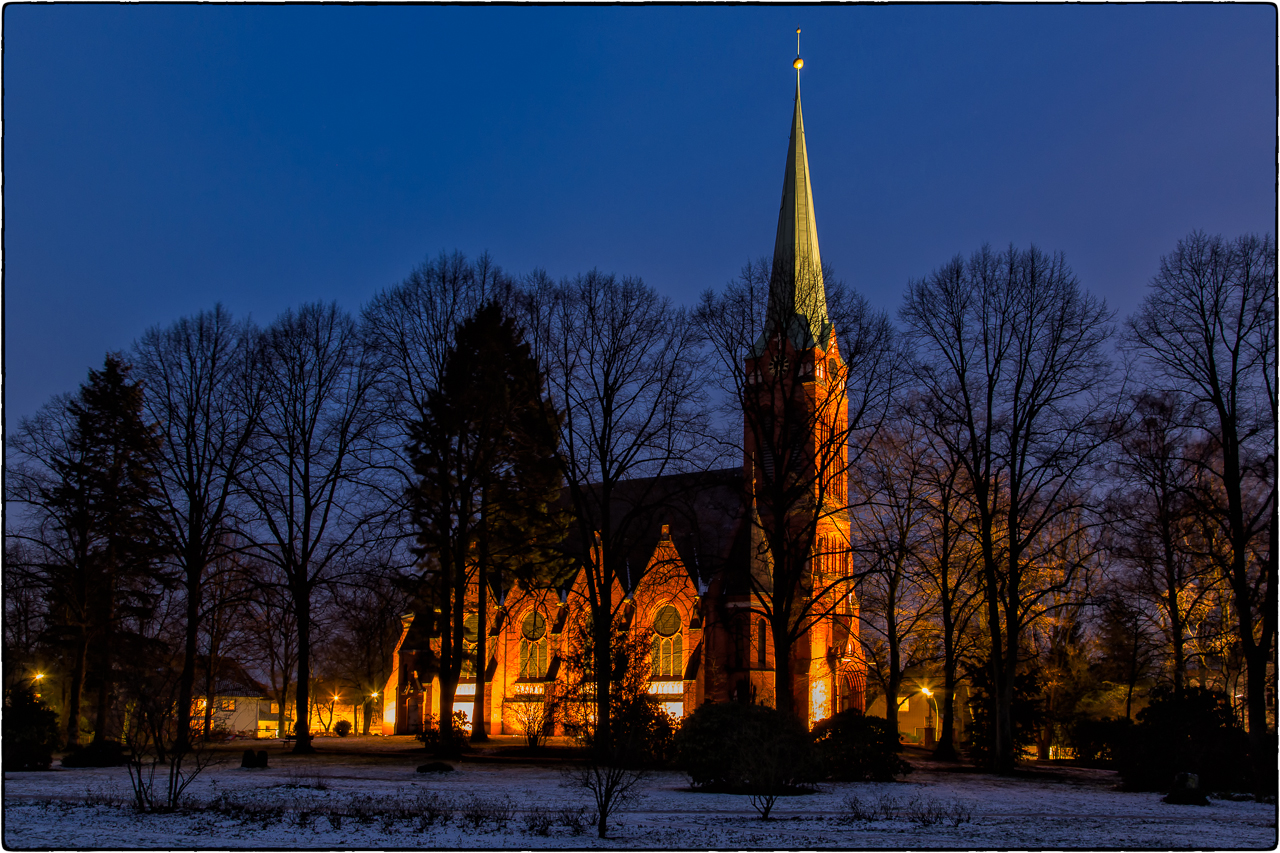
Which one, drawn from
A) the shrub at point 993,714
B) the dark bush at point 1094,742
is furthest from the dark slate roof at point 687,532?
the dark bush at point 1094,742

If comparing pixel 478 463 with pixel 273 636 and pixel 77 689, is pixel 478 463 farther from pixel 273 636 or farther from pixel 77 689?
pixel 273 636

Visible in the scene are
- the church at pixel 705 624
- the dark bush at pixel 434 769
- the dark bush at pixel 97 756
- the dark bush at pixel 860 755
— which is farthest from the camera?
the church at pixel 705 624

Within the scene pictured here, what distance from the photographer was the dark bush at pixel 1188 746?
2227cm

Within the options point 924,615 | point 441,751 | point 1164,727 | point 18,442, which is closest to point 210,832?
point 441,751

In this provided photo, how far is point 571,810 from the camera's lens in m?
16.9

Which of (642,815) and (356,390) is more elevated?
(356,390)

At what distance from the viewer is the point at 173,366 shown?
106 ft

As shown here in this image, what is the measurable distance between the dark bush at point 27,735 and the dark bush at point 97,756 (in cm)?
69

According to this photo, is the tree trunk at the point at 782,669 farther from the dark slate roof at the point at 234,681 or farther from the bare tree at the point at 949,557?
the dark slate roof at the point at 234,681

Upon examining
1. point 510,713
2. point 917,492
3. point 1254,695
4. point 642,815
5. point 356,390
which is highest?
point 356,390

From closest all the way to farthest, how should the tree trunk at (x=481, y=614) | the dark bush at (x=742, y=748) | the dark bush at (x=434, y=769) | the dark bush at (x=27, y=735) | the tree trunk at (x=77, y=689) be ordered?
the dark bush at (x=742, y=748)
the dark bush at (x=434, y=769)
the dark bush at (x=27, y=735)
the tree trunk at (x=481, y=614)
the tree trunk at (x=77, y=689)

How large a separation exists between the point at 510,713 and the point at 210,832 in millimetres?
38162

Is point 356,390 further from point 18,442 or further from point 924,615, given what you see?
point 924,615

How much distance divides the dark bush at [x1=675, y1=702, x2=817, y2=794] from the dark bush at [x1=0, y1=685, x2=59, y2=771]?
15.7 metres
